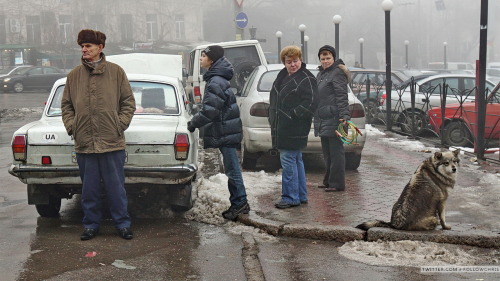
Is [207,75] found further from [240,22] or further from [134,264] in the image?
[240,22]

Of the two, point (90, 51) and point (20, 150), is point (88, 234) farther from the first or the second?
point (90, 51)

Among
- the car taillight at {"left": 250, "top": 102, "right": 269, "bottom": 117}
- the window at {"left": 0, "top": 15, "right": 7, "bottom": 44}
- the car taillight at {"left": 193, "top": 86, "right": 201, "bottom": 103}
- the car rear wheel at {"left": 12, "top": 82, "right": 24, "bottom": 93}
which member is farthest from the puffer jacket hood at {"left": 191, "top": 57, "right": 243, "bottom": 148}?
the window at {"left": 0, "top": 15, "right": 7, "bottom": 44}

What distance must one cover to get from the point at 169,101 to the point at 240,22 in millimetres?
18339

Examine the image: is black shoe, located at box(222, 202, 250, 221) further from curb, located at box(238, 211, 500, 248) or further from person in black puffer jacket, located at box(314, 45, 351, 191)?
person in black puffer jacket, located at box(314, 45, 351, 191)

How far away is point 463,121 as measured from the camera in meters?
13.1

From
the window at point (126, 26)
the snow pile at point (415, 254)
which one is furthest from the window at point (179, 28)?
the snow pile at point (415, 254)

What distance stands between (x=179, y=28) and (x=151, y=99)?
6187cm

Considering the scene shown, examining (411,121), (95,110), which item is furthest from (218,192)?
(411,121)

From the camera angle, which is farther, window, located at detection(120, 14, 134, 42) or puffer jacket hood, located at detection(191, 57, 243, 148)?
window, located at detection(120, 14, 134, 42)

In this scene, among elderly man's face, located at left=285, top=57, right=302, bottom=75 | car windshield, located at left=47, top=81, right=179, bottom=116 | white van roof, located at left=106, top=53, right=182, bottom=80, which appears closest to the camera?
elderly man's face, located at left=285, top=57, right=302, bottom=75

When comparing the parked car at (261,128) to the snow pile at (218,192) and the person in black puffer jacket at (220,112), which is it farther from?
the person in black puffer jacket at (220,112)

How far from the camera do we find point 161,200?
823 centimetres

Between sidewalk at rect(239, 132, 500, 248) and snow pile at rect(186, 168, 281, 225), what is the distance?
0.25 meters

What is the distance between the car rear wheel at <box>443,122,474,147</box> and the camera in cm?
1319
